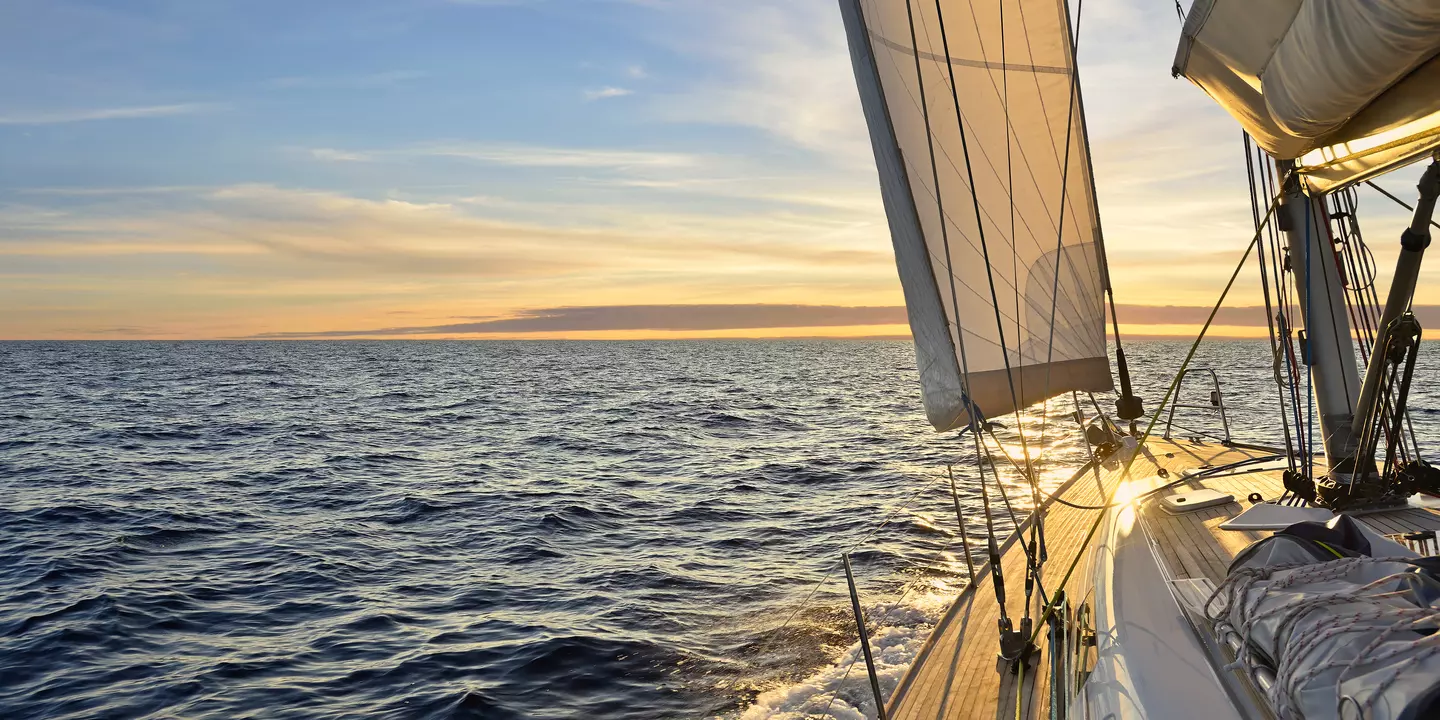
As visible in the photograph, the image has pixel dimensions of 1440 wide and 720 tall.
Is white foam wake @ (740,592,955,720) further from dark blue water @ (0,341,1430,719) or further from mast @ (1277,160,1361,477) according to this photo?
mast @ (1277,160,1361,477)

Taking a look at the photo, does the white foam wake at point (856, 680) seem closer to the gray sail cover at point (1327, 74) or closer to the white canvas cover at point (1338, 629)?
the white canvas cover at point (1338, 629)

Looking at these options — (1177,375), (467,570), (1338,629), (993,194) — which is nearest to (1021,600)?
(1177,375)

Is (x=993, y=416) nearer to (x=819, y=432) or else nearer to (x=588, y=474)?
(x=588, y=474)

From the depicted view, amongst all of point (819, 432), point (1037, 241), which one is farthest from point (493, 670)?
point (819, 432)

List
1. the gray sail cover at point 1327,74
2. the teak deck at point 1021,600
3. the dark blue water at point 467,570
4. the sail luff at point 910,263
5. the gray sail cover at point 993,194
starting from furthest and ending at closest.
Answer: the dark blue water at point 467,570, the gray sail cover at point 993,194, the sail luff at point 910,263, the teak deck at point 1021,600, the gray sail cover at point 1327,74

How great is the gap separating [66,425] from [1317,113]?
122 feet

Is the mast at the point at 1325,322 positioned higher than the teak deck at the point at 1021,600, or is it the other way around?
the mast at the point at 1325,322

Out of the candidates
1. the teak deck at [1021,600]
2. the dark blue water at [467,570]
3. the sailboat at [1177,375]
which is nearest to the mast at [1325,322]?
the sailboat at [1177,375]

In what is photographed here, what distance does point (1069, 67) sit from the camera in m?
6.95

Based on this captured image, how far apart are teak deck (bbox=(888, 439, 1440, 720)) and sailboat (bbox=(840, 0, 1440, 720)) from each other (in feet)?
0.09

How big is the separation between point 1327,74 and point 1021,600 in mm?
4477

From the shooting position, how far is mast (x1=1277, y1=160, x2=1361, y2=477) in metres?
7.04

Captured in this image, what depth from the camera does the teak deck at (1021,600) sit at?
15.8 feet

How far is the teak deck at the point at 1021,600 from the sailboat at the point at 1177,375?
0.03 m
